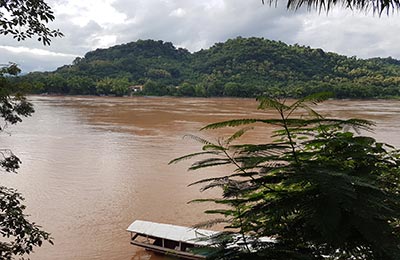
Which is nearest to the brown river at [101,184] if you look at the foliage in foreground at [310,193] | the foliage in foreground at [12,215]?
the foliage in foreground at [12,215]

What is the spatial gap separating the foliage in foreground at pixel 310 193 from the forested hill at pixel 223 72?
6647 cm

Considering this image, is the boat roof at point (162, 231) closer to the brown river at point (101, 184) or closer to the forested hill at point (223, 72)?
the brown river at point (101, 184)

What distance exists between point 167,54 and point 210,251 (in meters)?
127

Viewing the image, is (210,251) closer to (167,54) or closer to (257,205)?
(257,205)

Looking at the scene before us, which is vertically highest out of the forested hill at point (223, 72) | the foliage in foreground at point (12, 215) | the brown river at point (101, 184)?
the forested hill at point (223, 72)

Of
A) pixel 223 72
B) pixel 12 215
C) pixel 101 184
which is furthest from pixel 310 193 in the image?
pixel 223 72

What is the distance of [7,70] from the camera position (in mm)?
3572

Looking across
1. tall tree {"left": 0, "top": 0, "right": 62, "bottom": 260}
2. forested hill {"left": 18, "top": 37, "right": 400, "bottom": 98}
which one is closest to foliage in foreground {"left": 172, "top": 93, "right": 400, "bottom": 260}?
tall tree {"left": 0, "top": 0, "right": 62, "bottom": 260}

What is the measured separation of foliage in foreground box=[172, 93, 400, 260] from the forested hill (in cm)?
6647

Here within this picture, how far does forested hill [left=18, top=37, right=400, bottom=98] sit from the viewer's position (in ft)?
231

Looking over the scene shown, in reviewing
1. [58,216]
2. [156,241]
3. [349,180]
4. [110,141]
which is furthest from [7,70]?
[110,141]

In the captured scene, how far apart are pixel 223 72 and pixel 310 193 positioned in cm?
9341

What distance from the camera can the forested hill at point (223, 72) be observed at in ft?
231

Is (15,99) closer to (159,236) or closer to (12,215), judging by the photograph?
(12,215)
